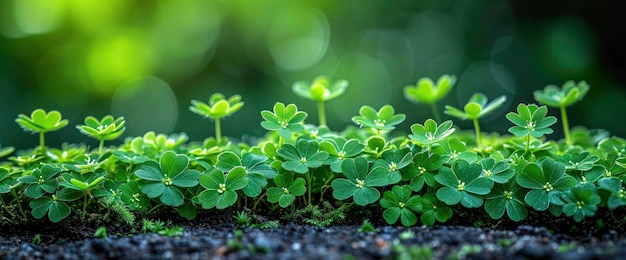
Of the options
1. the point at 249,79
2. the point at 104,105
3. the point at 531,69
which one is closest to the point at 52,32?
the point at 104,105

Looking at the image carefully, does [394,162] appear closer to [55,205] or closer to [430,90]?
[430,90]

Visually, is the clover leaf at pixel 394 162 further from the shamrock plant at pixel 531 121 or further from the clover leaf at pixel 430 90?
the clover leaf at pixel 430 90

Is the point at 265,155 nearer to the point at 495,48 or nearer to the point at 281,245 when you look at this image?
the point at 281,245

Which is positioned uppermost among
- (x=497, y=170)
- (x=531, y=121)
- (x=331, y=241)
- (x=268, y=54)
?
(x=268, y=54)

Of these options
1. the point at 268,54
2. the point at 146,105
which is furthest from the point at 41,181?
the point at 146,105

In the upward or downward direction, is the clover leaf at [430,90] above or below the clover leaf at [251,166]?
above

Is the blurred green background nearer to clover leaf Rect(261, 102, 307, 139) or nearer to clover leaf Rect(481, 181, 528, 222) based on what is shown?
clover leaf Rect(261, 102, 307, 139)

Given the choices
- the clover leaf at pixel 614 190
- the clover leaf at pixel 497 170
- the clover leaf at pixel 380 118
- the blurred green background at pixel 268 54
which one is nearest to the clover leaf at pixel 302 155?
the clover leaf at pixel 380 118
